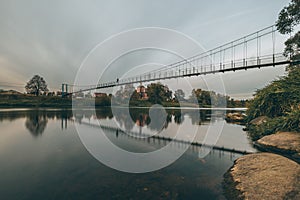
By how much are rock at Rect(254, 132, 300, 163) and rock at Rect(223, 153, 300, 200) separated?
3.40 metres

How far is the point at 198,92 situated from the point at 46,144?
8244 cm

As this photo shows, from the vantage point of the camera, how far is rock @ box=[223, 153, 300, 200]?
161 inches

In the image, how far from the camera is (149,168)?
6719 millimetres

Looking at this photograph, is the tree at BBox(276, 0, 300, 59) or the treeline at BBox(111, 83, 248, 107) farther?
the treeline at BBox(111, 83, 248, 107)

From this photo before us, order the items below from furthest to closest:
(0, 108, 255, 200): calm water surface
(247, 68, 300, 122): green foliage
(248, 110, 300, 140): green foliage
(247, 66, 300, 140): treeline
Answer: (247, 68, 300, 122): green foliage
(247, 66, 300, 140): treeline
(248, 110, 300, 140): green foliage
(0, 108, 255, 200): calm water surface

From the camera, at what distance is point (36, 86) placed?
261ft

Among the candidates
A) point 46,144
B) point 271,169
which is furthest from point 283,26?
point 46,144

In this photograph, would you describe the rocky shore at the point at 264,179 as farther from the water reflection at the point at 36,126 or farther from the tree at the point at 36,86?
the tree at the point at 36,86

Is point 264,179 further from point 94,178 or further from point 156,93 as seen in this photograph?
point 156,93

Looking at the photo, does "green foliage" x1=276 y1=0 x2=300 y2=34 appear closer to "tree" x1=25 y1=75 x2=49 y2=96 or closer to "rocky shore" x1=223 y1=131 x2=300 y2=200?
"rocky shore" x1=223 y1=131 x2=300 y2=200

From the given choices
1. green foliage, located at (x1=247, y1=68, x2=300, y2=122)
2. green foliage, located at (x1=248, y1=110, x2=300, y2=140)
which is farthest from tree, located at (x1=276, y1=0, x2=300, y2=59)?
green foliage, located at (x1=248, y1=110, x2=300, y2=140)

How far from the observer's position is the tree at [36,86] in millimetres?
78106

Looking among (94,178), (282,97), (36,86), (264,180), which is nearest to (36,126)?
(94,178)

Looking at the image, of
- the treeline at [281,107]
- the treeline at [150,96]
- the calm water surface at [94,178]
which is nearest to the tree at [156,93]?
the treeline at [150,96]
